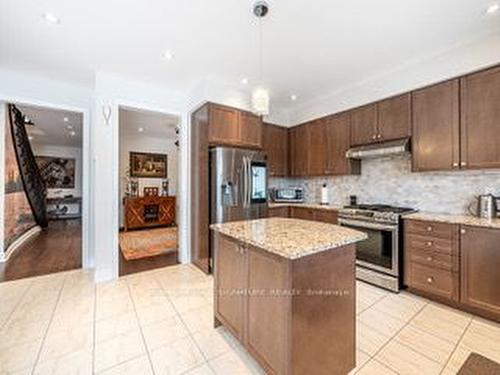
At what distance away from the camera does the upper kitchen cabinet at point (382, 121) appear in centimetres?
315

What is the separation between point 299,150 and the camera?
4707 mm

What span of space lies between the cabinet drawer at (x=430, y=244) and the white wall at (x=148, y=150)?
18.6ft

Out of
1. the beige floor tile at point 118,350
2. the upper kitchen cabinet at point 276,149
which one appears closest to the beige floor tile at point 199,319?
the beige floor tile at point 118,350

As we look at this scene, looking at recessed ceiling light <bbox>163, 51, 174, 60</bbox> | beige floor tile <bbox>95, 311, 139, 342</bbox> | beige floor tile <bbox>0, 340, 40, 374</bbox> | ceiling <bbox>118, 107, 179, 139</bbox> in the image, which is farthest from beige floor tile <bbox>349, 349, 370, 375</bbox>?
ceiling <bbox>118, 107, 179, 139</bbox>

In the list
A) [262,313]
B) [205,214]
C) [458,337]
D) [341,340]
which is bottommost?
[458,337]

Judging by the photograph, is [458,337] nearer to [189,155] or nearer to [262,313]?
[262,313]

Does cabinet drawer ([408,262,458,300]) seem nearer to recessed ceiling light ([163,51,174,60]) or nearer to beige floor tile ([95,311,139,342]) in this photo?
beige floor tile ([95,311,139,342])

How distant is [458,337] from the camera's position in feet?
6.81

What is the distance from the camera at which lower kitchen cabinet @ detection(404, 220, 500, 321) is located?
7.46 feet

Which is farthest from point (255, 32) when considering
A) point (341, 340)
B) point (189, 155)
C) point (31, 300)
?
point (31, 300)

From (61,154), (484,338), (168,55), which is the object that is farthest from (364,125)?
(61,154)

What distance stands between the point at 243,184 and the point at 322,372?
2.47m

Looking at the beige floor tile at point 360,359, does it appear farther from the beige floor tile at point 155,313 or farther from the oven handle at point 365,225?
the beige floor tile at point 155,313

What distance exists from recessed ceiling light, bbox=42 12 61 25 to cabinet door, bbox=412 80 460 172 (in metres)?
3.86
